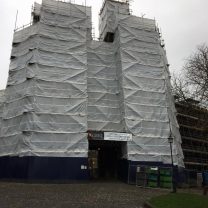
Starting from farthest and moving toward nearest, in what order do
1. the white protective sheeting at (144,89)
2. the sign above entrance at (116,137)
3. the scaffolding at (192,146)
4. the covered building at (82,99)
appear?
the scaffolding at (192,146) → the white protective sheeting at (144,89) → the sign above entrance at (116,137) → the covered building at (82,99)

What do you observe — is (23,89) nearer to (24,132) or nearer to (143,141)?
(24,132)

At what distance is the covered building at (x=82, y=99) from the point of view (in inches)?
1137

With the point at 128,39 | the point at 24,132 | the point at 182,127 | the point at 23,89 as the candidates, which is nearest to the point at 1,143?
the point at 24,132

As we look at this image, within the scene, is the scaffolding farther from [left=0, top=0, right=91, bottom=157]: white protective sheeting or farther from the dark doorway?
[left=0, top=0, right=91, bottom=157]: white protective sheeting

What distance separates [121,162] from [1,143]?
36.9 ft

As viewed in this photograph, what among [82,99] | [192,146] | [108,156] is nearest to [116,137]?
[82,99]

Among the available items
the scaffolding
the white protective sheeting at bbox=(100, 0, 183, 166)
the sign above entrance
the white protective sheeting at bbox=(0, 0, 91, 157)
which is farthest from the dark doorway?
the scaffolding

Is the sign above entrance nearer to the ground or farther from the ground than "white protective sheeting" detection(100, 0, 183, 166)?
nearer to the ground

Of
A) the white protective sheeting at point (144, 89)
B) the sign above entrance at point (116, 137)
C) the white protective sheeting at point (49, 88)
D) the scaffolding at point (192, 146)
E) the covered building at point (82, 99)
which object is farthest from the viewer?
the scaffolding at point (192, 146)

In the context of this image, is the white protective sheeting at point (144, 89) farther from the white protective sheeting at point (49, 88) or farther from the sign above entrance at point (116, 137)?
the white protective sheeting at point (49, 88)

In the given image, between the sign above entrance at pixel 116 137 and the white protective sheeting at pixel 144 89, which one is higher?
the white protective sheeting at pixel 144 89

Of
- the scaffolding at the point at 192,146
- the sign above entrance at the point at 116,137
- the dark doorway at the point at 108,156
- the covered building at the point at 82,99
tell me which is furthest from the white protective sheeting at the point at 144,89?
the scaffolding at the point at 192,146

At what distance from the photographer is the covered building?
28.9 meters

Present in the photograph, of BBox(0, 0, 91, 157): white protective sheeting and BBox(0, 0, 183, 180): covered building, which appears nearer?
BBox(0, 0, 183, 180): covered building
